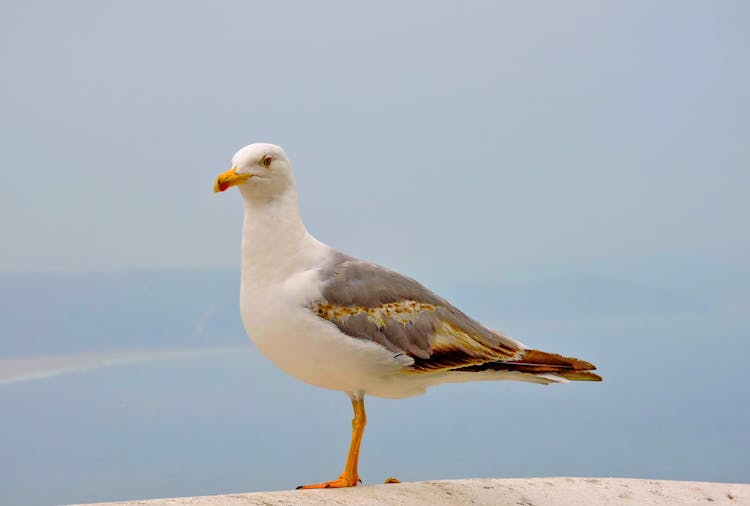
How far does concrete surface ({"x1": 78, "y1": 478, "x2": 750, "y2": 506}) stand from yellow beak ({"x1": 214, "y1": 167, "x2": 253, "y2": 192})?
1.44 meters

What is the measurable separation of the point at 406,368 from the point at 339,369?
337 millimetres

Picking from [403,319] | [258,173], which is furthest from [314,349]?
[258,173]

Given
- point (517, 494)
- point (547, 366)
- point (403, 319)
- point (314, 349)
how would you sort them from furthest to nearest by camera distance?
point (517, 494) < point (547, 366) < point (403, 319) < point (314, 349)

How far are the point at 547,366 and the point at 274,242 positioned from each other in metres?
1.52

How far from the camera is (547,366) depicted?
5688mm

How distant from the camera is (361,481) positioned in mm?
5656

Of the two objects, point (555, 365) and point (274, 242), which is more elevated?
point (274, 242)

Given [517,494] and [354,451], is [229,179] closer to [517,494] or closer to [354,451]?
[354,451]

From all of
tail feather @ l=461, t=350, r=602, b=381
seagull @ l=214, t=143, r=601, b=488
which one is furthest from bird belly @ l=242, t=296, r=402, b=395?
tail feather @ l=461, t=350, r=602, b=381

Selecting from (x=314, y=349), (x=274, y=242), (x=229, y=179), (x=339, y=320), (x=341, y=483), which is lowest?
(x=341, y=483)

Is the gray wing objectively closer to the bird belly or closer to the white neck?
the bird belly

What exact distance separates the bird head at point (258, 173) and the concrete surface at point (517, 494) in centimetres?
144

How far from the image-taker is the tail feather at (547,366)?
5.63 metres

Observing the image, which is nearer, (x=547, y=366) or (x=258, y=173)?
(x=258, y=173)
